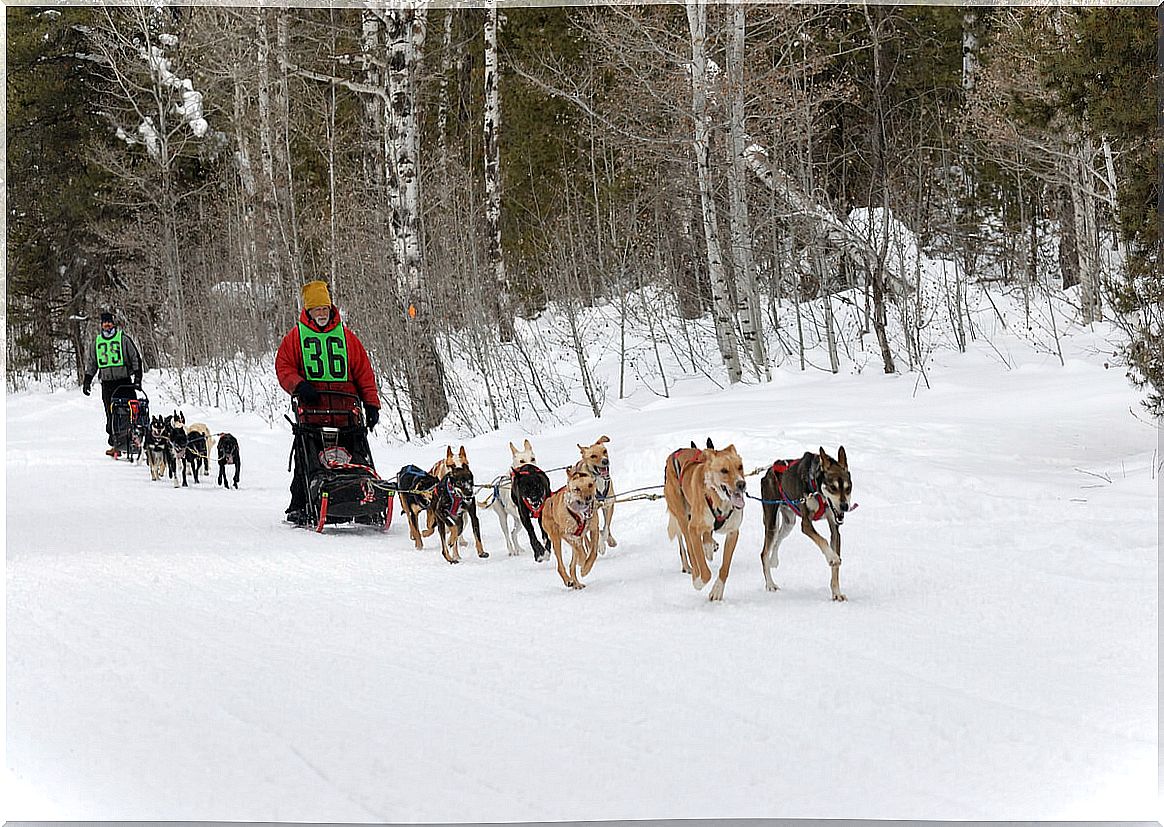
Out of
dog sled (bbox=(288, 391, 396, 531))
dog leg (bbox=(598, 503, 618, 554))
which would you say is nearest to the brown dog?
dog leg (bbox=(598, 503, 618, 554))

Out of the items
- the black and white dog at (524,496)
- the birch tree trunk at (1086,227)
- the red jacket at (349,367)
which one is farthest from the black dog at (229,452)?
the birch tree trunk at (1086,227)

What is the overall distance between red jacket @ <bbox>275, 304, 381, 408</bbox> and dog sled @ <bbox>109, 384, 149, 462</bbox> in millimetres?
5561

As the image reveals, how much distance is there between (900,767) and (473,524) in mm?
4058

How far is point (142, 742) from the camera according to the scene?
8.45 feet

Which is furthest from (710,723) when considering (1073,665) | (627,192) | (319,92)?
(319,92)

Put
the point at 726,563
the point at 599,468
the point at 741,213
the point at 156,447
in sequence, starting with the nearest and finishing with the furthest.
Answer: the point at 726,563, the point at 599,468, the point at 156,447, the point at 741,213

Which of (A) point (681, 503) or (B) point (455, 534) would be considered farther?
(B) point (455, 534)

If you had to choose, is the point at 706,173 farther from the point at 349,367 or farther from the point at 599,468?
the point at 599,468

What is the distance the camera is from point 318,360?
7.36 m

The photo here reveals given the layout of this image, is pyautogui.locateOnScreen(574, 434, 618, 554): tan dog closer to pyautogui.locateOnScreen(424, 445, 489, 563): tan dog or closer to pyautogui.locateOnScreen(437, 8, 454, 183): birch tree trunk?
pyautogui.locateOnScreen(424, 445, 489, 563): tan dog

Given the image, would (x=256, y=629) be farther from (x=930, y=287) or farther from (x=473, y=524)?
(x=930, y=287)

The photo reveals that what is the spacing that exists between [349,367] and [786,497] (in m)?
4.01

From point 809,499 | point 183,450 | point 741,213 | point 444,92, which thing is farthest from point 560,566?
point 444,92

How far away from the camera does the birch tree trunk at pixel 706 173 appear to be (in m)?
11.1
